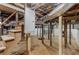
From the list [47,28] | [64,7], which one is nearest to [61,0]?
[64,7]

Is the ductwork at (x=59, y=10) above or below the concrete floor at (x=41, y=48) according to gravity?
above

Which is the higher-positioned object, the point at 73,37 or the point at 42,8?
the point at 42,8

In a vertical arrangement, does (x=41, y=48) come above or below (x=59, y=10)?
below

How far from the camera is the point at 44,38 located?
1.99 m

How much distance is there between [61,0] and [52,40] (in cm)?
47

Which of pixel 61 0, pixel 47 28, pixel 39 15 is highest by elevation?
pixel 61 0

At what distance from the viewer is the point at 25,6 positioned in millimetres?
2004

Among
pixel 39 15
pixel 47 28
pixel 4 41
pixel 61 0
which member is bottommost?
pixel 4 41

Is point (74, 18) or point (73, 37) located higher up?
point (74, 18)

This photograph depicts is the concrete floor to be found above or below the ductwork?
below

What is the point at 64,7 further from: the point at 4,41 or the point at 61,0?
the point at 4,41

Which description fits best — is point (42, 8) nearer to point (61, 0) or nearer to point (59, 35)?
point (61, 0)

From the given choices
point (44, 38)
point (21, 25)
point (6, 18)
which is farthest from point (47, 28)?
point (6, 18)

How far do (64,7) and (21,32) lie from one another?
560 mm
